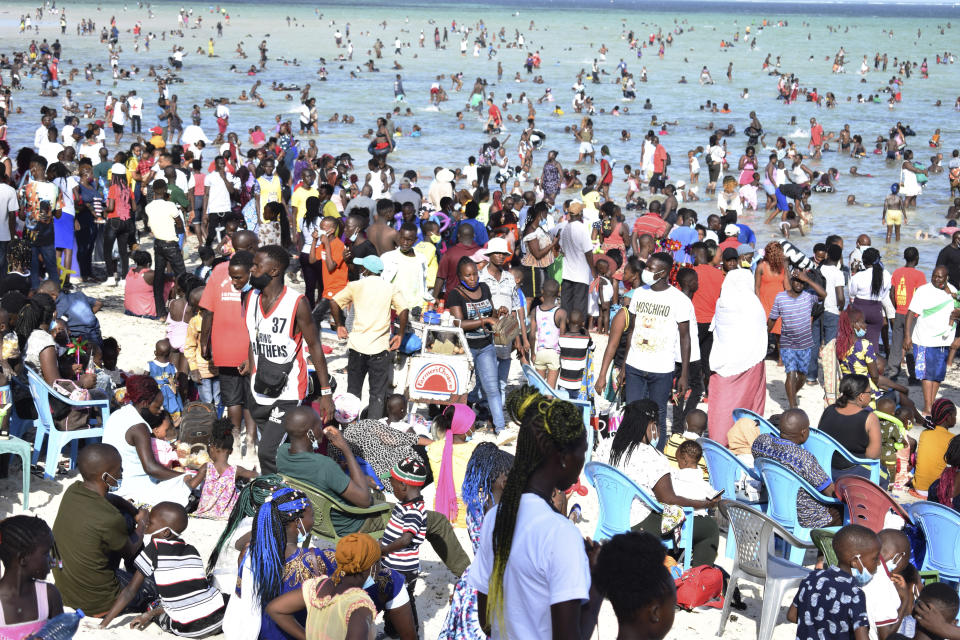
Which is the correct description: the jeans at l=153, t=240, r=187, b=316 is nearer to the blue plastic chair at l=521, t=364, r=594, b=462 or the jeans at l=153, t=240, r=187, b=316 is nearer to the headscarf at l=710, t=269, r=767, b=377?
the blue plastic chair at l=521, t=364, r=594, b=462

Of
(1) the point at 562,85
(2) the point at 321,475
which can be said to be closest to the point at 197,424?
(2) the point at 321,475

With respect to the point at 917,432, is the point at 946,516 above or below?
above

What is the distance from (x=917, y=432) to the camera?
9234mm

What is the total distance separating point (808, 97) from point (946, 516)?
4081 cm

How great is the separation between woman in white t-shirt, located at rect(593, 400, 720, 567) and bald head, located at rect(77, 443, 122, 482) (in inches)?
110

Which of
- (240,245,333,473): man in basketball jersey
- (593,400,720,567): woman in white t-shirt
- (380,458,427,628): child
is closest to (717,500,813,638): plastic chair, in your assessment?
(593,400,720,567): woman in white t-shirt

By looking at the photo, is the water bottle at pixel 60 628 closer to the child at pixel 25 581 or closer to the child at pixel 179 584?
the child at pixel 25 581

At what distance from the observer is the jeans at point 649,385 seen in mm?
7596

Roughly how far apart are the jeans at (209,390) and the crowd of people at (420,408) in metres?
0.02

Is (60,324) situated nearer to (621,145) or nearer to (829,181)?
(829,181)

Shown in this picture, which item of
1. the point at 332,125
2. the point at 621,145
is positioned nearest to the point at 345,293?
the point at 621,145

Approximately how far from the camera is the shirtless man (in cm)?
997

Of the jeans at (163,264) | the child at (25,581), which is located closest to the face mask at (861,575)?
the child at (25,581)

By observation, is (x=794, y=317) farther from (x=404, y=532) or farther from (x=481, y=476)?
(x=404, y=532)
